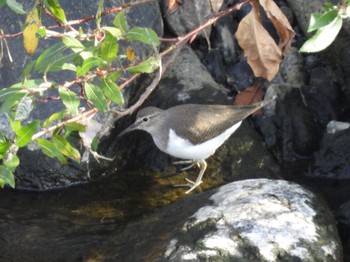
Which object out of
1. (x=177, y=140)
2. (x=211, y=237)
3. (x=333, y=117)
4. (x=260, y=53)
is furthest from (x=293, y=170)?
(x=211, y=237)

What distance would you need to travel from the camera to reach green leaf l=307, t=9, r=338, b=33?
4.01 m

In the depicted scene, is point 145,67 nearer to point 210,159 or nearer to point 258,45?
point 258,45

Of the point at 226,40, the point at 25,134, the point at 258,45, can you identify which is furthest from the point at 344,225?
the point at 226,40

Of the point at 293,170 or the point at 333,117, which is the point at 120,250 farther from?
the point at 333,117

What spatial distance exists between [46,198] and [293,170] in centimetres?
269

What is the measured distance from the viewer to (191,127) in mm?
7441

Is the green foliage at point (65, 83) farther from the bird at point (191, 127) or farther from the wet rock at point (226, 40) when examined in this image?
the wet rock at point (226, 40)

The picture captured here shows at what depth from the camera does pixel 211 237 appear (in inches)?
210

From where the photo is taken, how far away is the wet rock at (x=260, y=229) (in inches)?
206

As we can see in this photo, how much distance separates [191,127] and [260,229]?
2.25 metres

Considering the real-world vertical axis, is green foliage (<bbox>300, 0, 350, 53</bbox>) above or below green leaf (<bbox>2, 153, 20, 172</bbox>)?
above

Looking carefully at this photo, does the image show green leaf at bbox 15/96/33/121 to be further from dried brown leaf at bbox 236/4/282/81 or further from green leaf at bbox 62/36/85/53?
dried brown leaf at bbox 236/4/282/81

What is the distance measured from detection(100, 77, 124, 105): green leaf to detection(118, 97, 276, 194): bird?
2484 millimetres

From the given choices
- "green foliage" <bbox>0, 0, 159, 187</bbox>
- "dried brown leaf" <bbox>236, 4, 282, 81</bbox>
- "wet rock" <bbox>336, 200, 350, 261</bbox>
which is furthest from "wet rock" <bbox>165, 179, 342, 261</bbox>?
"green foliage" <bbox>0, 0, 159, 187</bbox>
